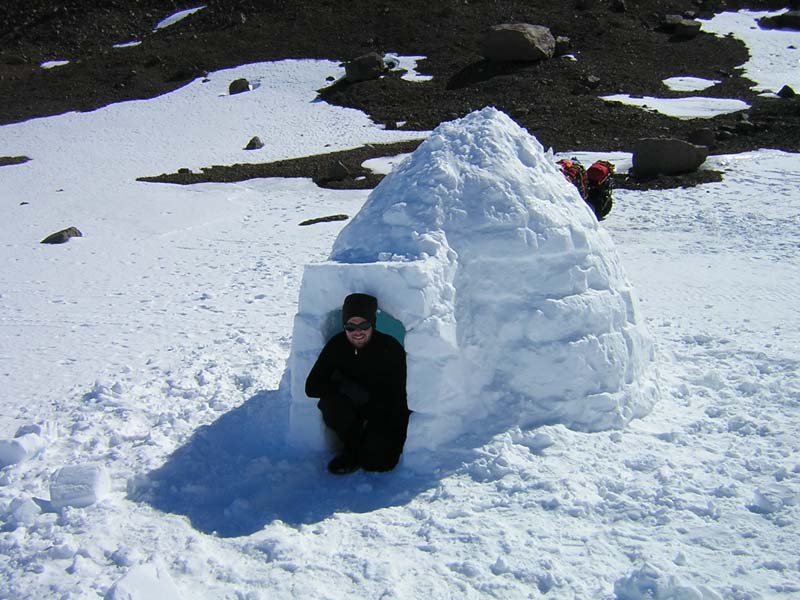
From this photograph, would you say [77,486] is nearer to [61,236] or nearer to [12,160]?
[61,236]

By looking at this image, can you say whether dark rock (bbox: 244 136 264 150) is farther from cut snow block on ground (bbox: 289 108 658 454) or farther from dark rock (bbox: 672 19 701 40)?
dark rock (bbox: 672 19 701 40)

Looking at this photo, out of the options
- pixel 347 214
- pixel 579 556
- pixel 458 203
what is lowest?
pixel 347 214

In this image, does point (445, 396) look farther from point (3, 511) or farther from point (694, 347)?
point (694, 347)

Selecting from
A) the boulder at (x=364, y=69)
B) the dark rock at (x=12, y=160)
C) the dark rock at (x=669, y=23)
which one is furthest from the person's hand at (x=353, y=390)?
the dark rock at (x=669, y=23)

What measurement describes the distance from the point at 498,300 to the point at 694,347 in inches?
92.6

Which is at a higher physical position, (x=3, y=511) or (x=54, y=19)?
(x=3, y=511)

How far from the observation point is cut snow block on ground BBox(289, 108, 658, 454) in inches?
158

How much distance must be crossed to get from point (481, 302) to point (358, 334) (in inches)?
29.7

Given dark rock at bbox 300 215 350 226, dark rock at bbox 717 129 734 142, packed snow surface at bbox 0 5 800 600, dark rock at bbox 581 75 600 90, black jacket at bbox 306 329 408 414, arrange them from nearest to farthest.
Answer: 1. packed snow surface at bbox 0 5 800 600
2. black jacket at bbox 306 329 408 414
3. dark rock at bbox 300 215 350 226
4. dark rock at bbox 717 129 734 142
5. dark rock at bbox 581 75 600 90

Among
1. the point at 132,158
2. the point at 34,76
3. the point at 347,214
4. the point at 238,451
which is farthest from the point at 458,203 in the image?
the point at 34,76

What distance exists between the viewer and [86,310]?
738 centimetres

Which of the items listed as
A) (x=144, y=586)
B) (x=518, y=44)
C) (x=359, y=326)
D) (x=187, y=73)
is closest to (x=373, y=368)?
(x=359, y=326)

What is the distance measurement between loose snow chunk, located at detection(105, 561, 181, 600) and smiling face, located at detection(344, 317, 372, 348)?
141cm

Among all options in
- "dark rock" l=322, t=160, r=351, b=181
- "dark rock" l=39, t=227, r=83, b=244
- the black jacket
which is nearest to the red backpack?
"dark rock" l=322, t=160, r=351, b=181
